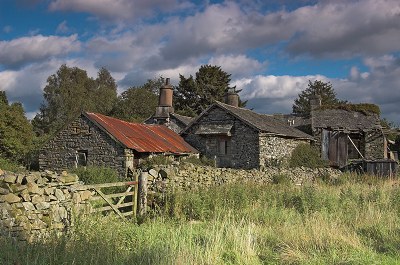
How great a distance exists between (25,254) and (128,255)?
160 centimetres

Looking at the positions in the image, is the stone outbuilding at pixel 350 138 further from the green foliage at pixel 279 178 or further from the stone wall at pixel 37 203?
the stone wall at pixel 37 203

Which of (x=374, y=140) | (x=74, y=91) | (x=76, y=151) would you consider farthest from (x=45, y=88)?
(x=374, y=140)

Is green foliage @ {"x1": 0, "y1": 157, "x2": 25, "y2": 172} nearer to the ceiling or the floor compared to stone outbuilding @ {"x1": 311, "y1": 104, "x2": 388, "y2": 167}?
nearer to the floor

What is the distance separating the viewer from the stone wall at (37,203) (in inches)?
359

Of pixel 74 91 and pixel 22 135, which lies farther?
pixel 74 91

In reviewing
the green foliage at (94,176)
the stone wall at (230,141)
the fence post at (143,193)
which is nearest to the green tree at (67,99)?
the stone wall at (230,141)

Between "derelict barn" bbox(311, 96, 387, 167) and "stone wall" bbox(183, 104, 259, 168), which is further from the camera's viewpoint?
"derelict barn" bbox(311, 96, 387, 167)

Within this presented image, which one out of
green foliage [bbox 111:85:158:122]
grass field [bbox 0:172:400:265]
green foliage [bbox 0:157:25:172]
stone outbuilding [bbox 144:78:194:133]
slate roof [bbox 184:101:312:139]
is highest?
green foliage [bbox 111:85:158:122]

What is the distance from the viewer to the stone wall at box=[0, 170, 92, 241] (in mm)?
9125

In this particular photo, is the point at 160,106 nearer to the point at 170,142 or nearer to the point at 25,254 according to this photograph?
the point at 170,142

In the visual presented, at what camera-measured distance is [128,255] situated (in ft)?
23.8

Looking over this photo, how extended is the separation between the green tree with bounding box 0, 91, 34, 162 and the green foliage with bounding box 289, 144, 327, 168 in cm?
2107

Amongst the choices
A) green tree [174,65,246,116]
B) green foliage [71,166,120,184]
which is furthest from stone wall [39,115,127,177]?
green tree [174,65,246,116]

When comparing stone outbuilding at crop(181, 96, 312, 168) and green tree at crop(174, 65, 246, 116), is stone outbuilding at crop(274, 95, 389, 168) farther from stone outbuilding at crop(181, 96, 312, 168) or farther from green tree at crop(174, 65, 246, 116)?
green tree at crop(174, 65, 246, 116)
